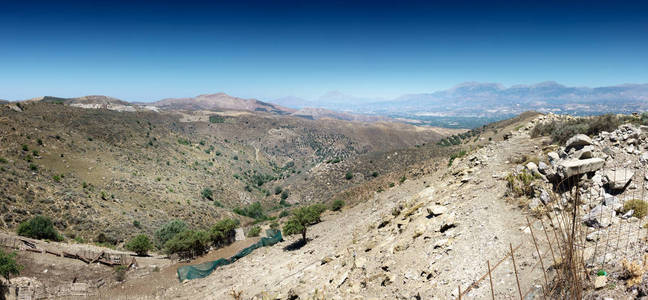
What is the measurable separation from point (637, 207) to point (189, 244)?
1050 inches

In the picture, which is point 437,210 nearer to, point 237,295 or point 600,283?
point 600,283

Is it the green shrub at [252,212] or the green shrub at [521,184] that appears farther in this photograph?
the green shrub at [252,212]

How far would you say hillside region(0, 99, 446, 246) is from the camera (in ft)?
95.6

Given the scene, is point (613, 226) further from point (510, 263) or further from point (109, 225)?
point (109, 225)

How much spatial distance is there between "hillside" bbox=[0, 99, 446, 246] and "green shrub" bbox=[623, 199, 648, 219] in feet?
122

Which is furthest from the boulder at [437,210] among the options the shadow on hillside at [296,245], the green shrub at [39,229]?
the green shrub at [39,229]

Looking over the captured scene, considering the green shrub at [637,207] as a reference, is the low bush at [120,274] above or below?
below

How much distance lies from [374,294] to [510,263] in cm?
407

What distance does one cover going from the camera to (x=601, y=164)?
28.7ft

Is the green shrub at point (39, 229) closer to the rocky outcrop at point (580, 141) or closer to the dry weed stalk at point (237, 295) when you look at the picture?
the dry weed stalk at point (237, 295)

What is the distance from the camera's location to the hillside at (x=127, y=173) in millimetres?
29125

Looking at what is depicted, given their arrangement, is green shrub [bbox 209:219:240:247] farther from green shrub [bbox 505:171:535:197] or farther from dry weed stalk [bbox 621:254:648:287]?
dry weed stalk [bbox 621:254:648:287]

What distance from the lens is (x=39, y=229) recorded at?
23.2 metres

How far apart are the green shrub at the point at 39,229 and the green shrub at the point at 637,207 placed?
3637 cm
